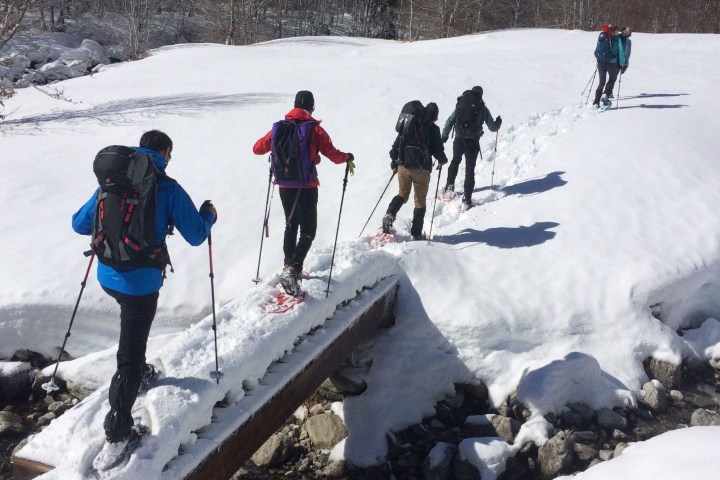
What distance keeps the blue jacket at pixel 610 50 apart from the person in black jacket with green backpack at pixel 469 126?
4545 millimetres

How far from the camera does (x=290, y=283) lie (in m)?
5.37

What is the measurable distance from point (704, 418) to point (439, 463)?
2651mm

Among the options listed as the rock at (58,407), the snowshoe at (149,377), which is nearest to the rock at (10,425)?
the rock at (58,407)

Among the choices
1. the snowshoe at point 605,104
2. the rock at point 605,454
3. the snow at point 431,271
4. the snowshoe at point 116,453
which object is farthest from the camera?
the snowshoe at point 605,104

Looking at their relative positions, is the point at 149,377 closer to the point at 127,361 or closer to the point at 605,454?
the point at 127,361

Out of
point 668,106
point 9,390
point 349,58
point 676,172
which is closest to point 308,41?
point 349,58

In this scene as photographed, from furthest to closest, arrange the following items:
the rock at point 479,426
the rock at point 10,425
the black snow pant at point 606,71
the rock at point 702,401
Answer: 1. the black snow pant at point 606,71
2. the rock at point 702,401
3. the rock at point 10,425
4. the rock at point 479,426

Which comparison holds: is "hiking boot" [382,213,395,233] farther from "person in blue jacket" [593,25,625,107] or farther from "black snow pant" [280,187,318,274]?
"person in blue jacket" [593,25,625,107]

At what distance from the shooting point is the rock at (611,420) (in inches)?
226

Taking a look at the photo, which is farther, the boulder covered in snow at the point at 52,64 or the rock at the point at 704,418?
the boulder covered in snow at the point at 52,64

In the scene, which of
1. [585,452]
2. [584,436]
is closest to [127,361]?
[585,452]

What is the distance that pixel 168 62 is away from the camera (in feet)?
66.0

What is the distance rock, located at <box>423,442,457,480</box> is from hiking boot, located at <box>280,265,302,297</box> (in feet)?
6.59

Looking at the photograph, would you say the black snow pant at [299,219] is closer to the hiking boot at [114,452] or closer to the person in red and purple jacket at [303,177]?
the person in red and purple jacket at [303,177]
